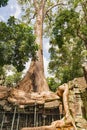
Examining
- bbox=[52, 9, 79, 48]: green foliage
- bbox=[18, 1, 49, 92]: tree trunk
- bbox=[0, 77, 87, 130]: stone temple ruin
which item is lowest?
bbox=[0, 77, 87, 130]: stone temple ruin

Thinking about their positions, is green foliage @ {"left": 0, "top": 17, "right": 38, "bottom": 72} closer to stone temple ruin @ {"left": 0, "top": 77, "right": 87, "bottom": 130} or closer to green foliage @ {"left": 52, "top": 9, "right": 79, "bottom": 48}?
stone temple ruin @ {"left": 0, "top": 77, "right": 87, "bottom": 130}

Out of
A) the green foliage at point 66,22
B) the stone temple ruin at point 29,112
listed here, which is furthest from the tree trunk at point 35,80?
the stone temple ruin at point 29,112

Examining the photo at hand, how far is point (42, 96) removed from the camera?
26.2 ft

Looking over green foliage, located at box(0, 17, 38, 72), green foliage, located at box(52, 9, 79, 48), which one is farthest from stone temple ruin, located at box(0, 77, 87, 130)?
green foliage, located at box(52, 9, 79, 48)

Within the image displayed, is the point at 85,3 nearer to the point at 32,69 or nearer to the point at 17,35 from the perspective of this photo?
the point at 32,69

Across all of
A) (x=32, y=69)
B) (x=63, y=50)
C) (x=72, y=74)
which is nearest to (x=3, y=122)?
(x=32, y=69)

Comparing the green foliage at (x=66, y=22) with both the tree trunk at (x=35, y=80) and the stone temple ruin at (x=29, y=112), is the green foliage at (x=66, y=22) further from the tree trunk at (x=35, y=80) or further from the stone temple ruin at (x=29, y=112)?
the stone temple ruin at (x=29, y=112)

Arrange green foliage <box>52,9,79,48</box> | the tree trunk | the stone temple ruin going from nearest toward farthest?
the stone temple ruin
the tree trunk
green foliage <box>52,9,79,48</box>

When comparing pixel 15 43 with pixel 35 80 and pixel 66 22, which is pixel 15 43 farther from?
pixel 66 22

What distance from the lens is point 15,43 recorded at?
804 centimetres

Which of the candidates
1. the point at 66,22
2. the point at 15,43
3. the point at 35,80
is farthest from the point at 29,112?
the point at 66,22

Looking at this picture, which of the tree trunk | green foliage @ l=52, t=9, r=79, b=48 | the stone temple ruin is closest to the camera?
the stone temple ruin

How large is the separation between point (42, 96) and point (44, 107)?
0.40m

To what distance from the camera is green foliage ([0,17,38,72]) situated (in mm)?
7755
